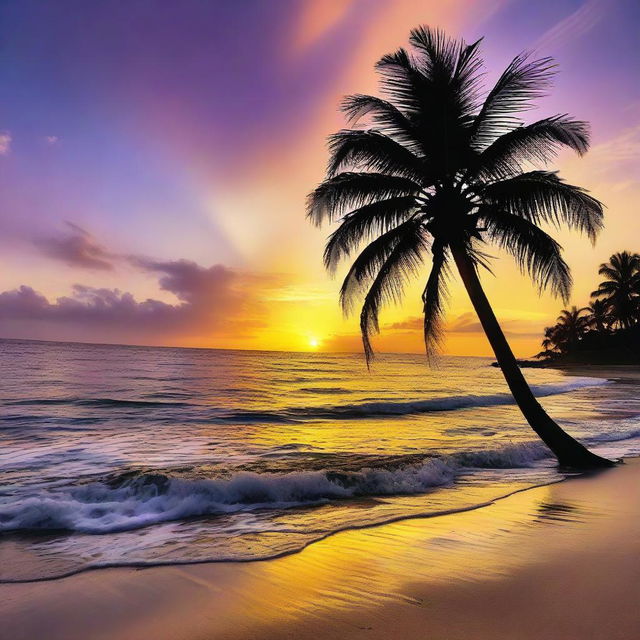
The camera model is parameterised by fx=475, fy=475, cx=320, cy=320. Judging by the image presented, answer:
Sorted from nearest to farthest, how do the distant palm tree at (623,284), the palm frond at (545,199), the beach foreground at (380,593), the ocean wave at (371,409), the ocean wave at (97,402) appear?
the beach foreground at (380,593)
the palm frond at (545,199)
the ocean wave at (371,409)
the ocean wave at (97,402)
the distant palm tree at (623,284)

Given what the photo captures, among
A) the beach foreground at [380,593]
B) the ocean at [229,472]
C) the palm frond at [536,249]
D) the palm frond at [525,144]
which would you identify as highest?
the palm frond at [525,144]

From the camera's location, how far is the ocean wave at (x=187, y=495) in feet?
18.9

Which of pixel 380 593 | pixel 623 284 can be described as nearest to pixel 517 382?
pixel 380 593

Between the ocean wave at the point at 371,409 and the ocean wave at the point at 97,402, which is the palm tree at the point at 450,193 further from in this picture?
the ocean wave at the point at 97,402

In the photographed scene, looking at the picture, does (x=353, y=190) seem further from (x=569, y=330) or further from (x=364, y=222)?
(x=569, y=330)

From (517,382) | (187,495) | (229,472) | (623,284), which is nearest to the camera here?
(187,495)

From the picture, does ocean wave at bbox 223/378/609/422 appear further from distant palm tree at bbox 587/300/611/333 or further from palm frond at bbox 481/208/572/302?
distant palm tree at bbox 587/300/611/333

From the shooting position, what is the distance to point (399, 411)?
21797 millimetres

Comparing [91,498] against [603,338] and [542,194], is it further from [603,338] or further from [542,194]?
[603,338]

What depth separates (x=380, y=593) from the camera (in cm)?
347

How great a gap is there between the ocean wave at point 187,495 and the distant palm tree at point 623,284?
62117mm

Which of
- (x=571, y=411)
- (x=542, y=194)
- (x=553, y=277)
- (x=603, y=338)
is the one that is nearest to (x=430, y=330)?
(x=553, y=277)

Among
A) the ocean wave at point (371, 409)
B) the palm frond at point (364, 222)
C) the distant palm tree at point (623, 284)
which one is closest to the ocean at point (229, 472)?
the ocean wave at point (371, 409)

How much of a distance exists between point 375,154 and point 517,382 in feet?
17.0
